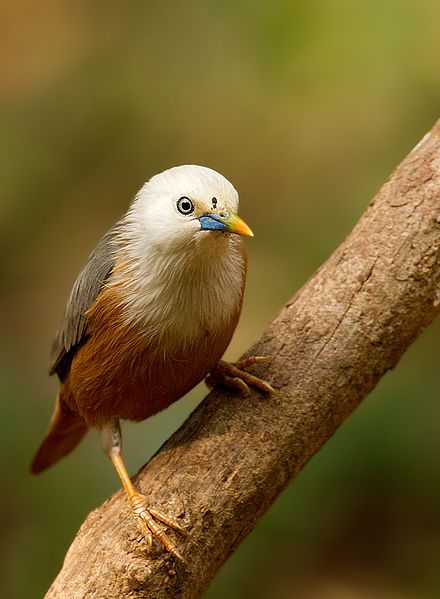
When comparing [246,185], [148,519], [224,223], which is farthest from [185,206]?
[246,185]

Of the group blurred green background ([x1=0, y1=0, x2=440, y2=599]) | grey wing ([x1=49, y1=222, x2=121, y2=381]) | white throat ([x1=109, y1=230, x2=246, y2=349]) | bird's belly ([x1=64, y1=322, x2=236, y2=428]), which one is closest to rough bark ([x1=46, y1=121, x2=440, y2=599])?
bird's belly ([x1=64, y1=322, x2=236, y2=428])

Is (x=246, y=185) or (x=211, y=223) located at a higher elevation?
(x=246, y=185)

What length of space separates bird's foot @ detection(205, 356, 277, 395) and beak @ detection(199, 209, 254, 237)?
596 mm

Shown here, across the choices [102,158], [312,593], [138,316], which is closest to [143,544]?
[138,316]

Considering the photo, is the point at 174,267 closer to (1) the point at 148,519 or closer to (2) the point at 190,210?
(2) the point at 190,210

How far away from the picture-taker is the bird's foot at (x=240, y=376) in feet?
9.18

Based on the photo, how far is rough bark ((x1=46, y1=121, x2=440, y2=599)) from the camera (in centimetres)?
261

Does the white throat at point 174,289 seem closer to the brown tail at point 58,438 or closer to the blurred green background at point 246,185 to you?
the brown tail at point 58,438

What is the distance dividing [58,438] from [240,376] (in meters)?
1.16

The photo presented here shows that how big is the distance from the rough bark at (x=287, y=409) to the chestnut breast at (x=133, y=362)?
0.51ft

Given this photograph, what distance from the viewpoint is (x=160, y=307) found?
269 centimetres

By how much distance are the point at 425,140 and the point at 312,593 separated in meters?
2.66

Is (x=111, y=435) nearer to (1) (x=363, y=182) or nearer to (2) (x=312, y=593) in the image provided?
(2) (x=312, y=593)

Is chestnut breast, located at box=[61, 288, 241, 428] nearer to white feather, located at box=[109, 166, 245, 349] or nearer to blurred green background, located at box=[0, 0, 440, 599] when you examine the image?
white feather, located at box=[109, 166, 245, 349]
